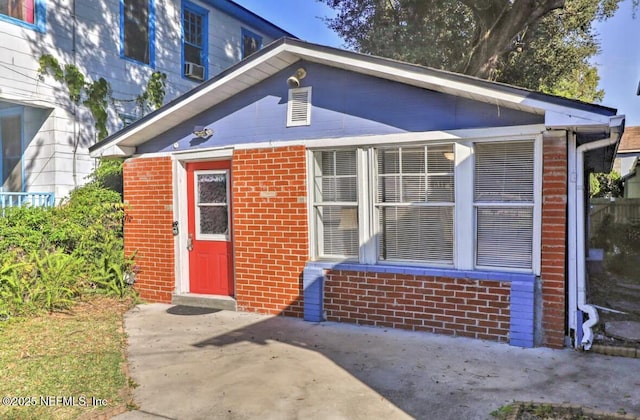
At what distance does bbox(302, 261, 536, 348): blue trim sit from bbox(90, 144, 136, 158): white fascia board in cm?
373

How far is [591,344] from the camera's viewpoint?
16.6 feet

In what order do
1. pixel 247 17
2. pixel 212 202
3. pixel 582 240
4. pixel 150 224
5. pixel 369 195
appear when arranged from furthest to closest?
pixel 247 17 → pixel 150 224 → pixel 212 202 → pixel 369 195 → pixel 582 240

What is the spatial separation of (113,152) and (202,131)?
1.72 m

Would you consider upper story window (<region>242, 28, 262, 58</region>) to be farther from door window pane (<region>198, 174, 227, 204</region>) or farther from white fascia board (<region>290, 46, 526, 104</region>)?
white fascia board (<region>290, 46, 526, 104</region>)

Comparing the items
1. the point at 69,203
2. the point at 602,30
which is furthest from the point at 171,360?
the point at 602,30

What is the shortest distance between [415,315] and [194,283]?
3.74m

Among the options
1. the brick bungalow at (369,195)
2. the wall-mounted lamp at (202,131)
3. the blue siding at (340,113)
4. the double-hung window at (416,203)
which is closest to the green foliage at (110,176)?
the brick bungalow at (369,195)

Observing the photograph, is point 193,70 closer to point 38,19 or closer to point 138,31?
point 138,31

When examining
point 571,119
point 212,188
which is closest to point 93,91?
point 212,188

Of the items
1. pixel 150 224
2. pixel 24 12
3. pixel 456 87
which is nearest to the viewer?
pixel 456 87

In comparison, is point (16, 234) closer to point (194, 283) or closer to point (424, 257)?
point (194, 283)

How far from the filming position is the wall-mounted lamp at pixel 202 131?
709 centimetres

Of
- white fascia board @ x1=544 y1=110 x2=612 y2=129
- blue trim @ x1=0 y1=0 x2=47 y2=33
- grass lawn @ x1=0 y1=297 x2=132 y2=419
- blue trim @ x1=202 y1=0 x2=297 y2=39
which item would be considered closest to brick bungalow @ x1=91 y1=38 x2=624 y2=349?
white fascia board @ x1=544 y1=110 x2=612 y2=129

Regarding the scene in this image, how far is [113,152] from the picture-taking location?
25.2 feet
